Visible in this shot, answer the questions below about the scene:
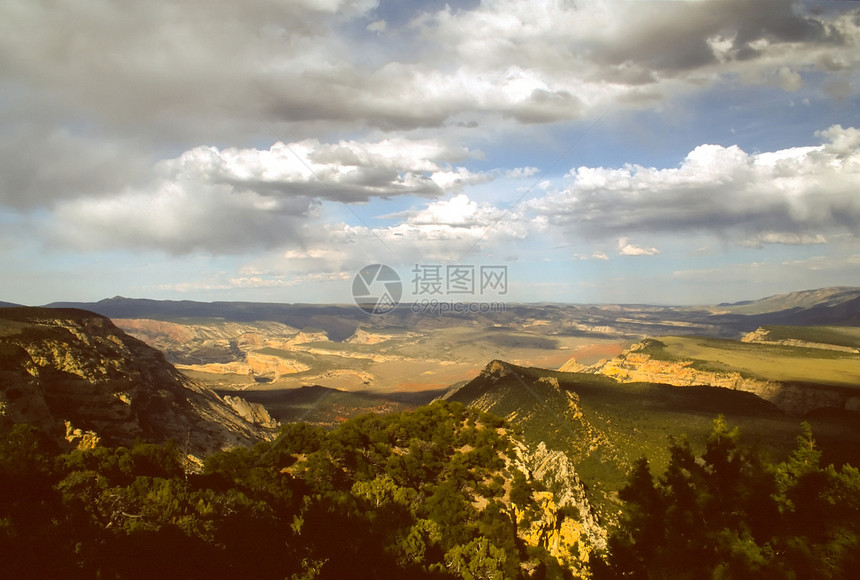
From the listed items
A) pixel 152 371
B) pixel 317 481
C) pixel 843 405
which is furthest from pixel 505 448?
pixel 843 405

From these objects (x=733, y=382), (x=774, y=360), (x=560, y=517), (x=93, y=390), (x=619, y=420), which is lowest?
(x=733, y=382)

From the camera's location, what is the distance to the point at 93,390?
163ft

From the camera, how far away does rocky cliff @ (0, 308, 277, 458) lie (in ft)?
136

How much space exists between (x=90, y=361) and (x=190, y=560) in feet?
152

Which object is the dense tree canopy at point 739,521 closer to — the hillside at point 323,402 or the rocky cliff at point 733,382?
the rocky cliff at point 733,382

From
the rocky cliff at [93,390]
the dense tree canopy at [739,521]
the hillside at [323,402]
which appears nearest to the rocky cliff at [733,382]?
the hillside at [323,402]

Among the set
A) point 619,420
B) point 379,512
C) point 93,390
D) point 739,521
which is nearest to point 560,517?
point 739,521

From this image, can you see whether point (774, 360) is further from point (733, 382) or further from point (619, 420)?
point (619, 420)

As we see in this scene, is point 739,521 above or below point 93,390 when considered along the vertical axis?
below

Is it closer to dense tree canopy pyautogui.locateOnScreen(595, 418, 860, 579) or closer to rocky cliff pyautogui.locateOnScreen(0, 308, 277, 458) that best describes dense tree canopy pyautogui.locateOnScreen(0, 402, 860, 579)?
dense tree canopy pyautogui.locateOnScreen(595, 418, 860, 579)

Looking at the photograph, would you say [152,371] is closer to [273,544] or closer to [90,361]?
[90,361]

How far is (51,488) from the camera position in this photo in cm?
1727

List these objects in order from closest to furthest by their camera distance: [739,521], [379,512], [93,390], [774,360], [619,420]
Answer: [379,512], [739,521], [93,390], [619,420], [774,360]

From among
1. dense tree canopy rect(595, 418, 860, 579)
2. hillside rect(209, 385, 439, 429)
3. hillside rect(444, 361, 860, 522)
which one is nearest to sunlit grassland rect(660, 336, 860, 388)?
hillside rect(444, 361, 860, 522)
